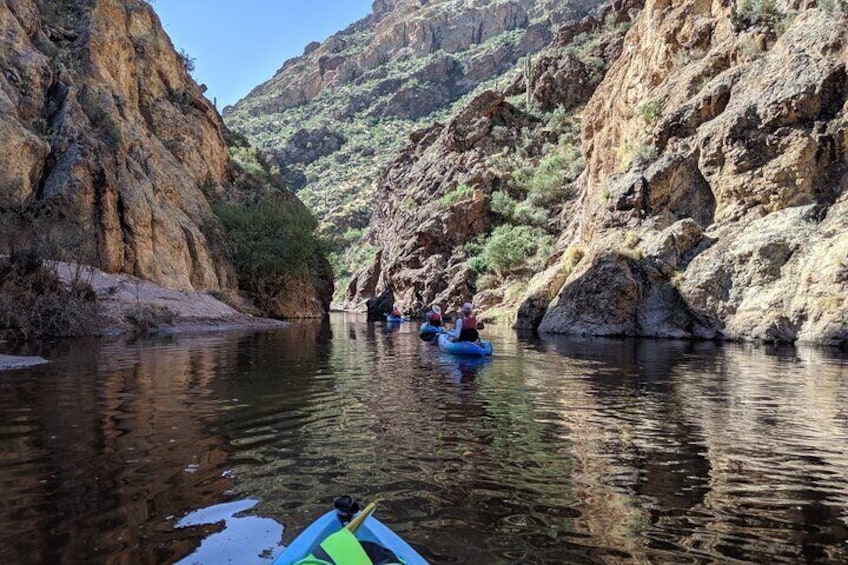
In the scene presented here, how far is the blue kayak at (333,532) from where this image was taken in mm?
3021

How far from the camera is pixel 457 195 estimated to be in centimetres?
5625

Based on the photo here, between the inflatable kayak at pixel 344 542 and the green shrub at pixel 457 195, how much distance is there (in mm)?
53375

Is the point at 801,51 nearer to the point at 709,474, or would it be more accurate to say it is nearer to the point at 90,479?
the point at 709,474

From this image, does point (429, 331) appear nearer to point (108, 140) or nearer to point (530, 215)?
point (108, 140)

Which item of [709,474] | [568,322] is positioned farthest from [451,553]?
[568,322]

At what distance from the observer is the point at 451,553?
3.84 metres

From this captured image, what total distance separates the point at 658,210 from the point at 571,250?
498cm

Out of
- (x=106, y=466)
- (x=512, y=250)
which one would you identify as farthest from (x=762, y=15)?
(x=106, y=466)

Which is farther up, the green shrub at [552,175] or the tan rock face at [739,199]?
the green shrub at [552,175]

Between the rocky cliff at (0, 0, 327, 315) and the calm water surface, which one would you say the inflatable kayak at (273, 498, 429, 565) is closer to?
the calm water surface

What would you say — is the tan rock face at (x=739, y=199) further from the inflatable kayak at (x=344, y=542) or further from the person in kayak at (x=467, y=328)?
the inflatable kayak at (x=344, y=542)

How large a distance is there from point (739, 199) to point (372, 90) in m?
118

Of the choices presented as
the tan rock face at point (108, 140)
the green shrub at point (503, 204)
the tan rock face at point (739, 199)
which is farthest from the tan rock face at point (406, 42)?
the tan rock face at point (739, 199)

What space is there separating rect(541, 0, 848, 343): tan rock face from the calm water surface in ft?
35.0
